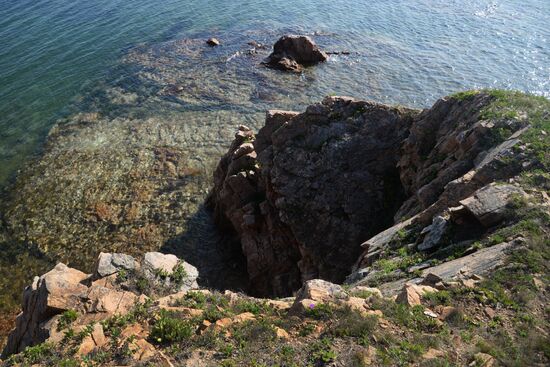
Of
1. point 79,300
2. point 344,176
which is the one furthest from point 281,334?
point 344,176

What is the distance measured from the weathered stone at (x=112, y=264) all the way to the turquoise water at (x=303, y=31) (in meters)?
19.4

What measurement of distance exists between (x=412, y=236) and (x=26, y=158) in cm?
3101

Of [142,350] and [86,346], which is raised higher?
[142,350]

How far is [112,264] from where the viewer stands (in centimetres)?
1802

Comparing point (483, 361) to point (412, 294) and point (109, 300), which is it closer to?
point (412, 294)

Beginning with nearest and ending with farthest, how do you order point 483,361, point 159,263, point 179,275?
point 483,361
point 179,275
point 159,263

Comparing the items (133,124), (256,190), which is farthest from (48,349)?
(133,124)

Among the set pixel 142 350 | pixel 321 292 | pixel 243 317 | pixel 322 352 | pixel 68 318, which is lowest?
pixel 68 318

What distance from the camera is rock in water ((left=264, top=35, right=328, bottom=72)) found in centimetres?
4797

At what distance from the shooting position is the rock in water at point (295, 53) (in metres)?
48.0

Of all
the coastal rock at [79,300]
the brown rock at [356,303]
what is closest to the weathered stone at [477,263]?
the brown rock at [356,303]

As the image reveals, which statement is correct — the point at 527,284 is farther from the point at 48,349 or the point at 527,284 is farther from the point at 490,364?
the point at 48,349

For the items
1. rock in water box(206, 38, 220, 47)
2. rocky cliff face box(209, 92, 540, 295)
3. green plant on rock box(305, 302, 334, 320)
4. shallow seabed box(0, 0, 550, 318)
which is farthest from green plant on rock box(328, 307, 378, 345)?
rock in water box(206, 38, 220, 47)

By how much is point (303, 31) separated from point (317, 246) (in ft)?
142
